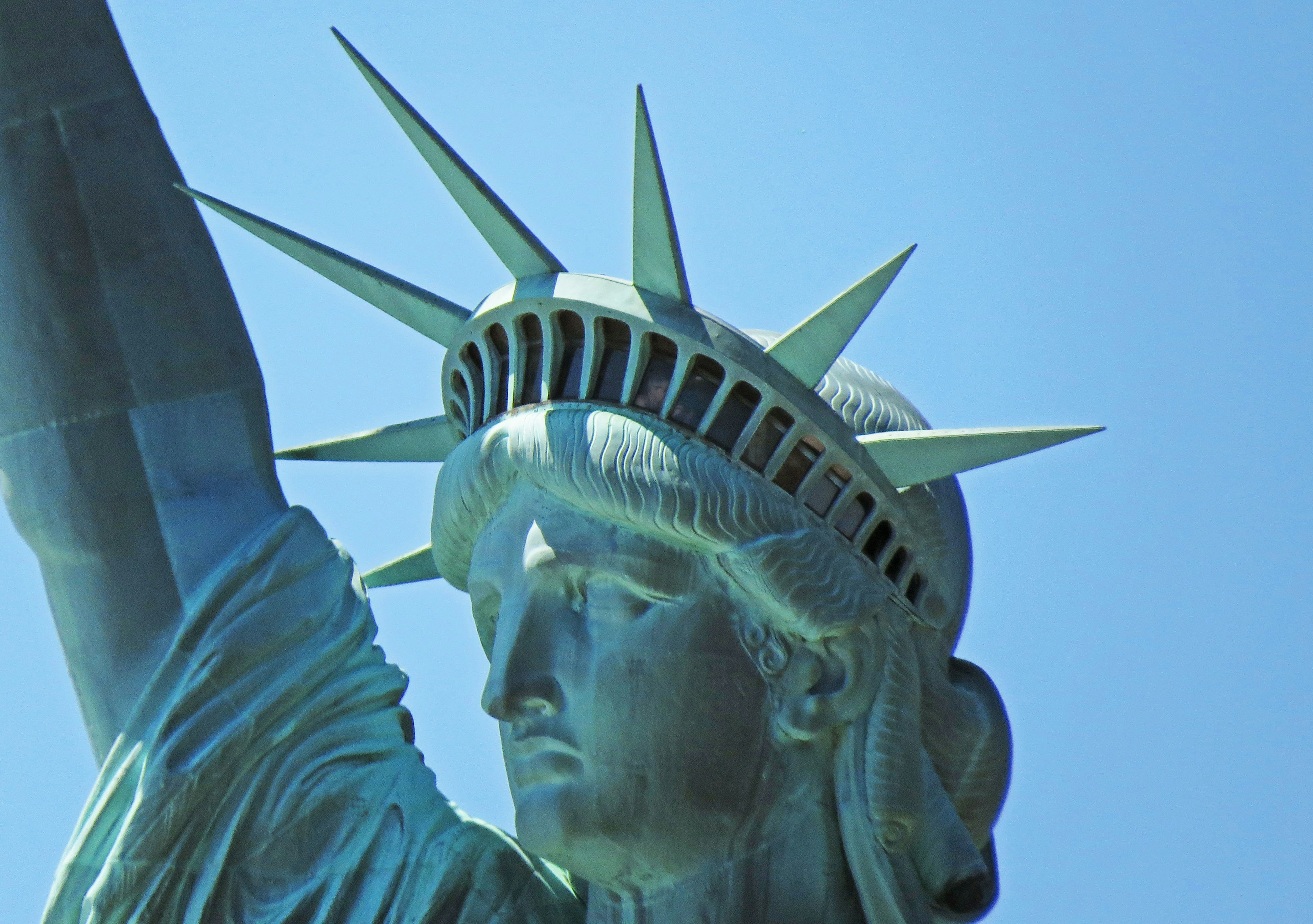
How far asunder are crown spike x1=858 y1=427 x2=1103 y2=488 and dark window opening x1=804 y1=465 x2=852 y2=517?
11 cm

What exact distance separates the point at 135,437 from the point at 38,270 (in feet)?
1.98

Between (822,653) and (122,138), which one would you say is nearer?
(822,653)

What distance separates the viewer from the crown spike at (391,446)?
9.21 m

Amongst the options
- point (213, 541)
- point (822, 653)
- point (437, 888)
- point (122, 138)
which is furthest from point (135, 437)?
point (822, 653)

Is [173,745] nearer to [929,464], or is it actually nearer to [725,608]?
[725,608]

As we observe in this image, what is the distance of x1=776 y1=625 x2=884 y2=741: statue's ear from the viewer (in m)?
8.41

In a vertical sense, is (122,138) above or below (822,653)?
above

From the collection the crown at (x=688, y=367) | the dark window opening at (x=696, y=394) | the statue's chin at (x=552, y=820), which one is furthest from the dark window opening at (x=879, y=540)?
the statue's chin at (x=552, y=820)

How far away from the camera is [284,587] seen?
9.03 meters

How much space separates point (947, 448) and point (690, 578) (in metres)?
0.85

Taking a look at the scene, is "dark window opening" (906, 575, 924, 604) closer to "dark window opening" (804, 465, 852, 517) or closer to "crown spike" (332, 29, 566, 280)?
"dark window opening" (804, 465, 852, 517)

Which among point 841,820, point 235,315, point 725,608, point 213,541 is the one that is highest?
point 235,315

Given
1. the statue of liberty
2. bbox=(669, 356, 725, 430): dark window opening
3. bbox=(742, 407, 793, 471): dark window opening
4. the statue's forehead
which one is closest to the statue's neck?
Answer: the statue of liberty

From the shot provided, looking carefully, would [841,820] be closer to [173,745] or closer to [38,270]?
[173,745]
